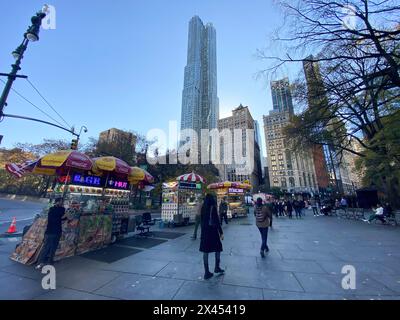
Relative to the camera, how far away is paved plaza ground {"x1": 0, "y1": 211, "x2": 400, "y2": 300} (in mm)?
3537

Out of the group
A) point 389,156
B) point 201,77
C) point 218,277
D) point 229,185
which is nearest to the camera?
point 218,277

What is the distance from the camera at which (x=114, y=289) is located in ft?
12.3

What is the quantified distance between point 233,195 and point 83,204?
51.5ft

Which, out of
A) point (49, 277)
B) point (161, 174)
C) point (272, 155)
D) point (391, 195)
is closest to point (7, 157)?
point (161, 174)

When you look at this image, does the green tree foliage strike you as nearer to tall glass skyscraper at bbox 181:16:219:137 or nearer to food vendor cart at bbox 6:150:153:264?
food vendor cart at bbox 6:150:153:264

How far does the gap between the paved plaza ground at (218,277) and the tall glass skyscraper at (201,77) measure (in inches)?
3279

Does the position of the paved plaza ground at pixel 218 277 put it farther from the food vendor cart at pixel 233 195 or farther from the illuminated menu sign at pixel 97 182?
the food vendor cart at pixel 233 195

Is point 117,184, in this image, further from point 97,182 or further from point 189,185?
point 189,185

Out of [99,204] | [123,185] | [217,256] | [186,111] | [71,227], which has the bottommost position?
[217,256]

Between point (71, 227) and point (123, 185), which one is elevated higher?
point (123, 185)

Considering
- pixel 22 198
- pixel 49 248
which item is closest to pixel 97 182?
pixel 49 248

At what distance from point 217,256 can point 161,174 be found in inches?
1240

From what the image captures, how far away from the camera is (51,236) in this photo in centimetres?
522

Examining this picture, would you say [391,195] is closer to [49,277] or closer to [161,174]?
[49,277]
